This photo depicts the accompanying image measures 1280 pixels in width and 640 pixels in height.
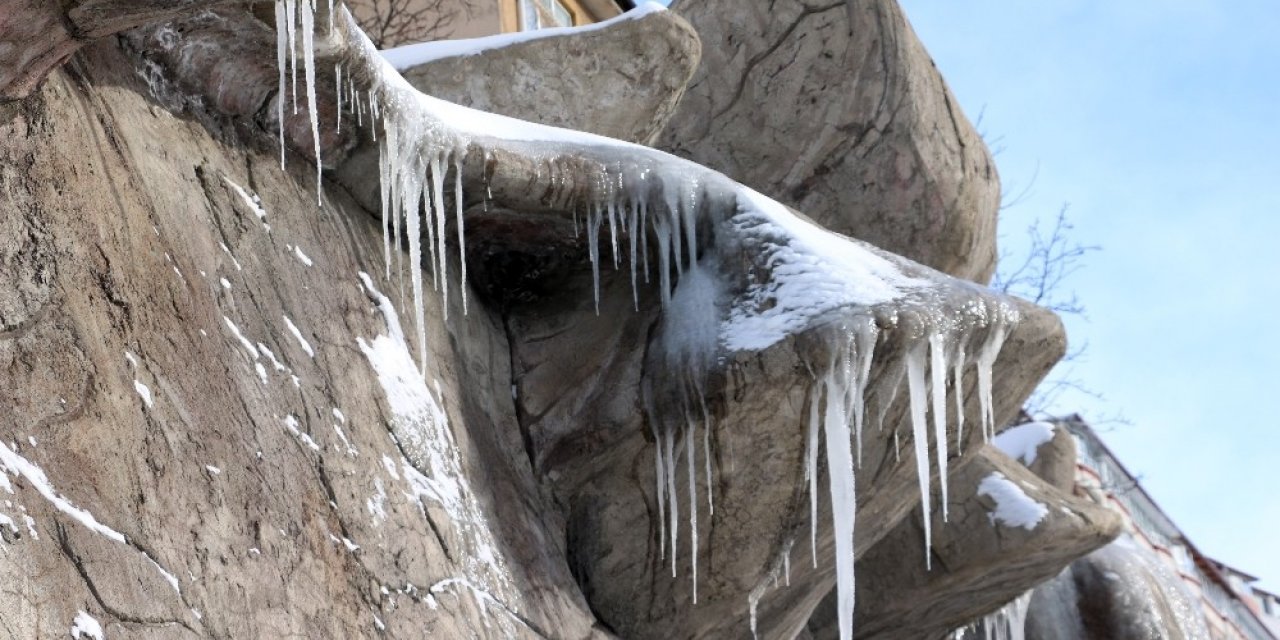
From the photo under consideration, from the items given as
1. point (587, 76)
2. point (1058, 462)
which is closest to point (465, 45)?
point (587, 76)

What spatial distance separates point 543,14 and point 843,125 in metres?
7.79

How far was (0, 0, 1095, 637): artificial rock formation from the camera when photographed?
3.88 meters

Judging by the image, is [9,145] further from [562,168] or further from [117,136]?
[562,168]

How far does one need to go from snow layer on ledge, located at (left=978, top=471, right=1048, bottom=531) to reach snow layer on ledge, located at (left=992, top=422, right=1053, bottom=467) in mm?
1839

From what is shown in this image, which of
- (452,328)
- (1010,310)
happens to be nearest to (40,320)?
(452,328)

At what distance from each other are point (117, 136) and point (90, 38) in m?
0.98

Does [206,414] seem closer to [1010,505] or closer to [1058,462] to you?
[1010,505]

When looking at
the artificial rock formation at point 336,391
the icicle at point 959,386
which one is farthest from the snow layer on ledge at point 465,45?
the icicle at point 959,386

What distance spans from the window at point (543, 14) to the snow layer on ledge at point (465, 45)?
7.02 m

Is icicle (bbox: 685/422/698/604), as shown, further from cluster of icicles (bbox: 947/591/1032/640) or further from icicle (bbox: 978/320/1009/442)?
cluster of icicles (bbox: 947/591/1032/640)

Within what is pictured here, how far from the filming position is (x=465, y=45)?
7.17m

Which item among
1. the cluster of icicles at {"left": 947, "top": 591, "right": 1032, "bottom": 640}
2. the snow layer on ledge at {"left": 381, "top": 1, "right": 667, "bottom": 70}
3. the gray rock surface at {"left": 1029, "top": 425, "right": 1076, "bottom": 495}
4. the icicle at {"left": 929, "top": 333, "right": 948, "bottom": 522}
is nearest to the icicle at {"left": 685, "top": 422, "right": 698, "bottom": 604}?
the icicle at {"left": 929, "top": 333, "right": 948, "bottom": 522}

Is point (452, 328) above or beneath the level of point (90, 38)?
beneath

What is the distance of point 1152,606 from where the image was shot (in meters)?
10.1
